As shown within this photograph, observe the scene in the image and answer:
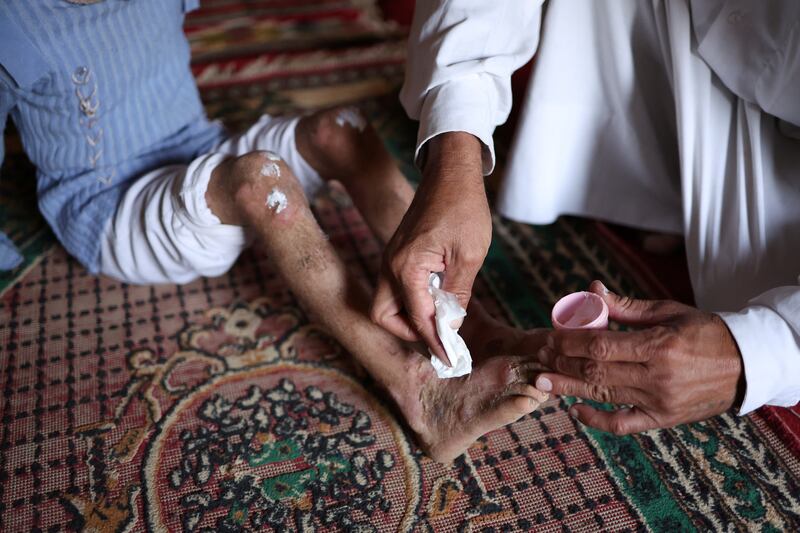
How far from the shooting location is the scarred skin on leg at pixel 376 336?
841mm

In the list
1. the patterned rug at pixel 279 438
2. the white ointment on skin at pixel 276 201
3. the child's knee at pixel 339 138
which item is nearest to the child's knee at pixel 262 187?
the white ointment on skin at pixel 276 201

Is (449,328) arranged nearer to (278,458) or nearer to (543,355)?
(543,355)

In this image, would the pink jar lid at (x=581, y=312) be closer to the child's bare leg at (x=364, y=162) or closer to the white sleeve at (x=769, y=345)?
the white sleeve at (x=769, y=345)

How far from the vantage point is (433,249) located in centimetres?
76

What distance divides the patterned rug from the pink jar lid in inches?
7.9

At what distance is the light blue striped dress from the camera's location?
0.96 metres

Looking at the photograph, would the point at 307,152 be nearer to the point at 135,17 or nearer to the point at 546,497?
the point at 135,17

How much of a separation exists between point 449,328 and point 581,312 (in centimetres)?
18

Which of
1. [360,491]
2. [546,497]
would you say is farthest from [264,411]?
[546,497]

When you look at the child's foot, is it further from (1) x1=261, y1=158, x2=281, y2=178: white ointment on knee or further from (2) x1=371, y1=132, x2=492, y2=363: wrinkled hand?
(1) x1=261, y1=158, x2=281, y2=178: white ointment on knee

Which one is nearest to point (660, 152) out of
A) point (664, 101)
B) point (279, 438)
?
point (664, 101)

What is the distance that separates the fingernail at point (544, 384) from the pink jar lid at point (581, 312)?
0.07 metres

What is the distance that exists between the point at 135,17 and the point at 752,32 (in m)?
0.91

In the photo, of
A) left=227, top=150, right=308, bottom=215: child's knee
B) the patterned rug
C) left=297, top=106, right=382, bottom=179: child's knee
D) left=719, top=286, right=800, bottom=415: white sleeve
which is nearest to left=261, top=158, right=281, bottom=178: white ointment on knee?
left=227, top=150, right=308, bottom=215: child's knee
